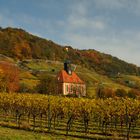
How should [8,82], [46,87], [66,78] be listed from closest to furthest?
1. [8,82]
2. [46,87]
3. [66,78]

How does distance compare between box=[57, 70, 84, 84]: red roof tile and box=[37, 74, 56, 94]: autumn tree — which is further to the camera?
box=[57, 70, 84, 84]: red roof tile

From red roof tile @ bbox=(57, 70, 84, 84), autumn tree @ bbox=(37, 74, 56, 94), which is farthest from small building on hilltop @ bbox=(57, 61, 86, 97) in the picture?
autumn tree @ bbox=(37, 74, 56, 94)

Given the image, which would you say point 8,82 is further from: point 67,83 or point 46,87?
point 67,83

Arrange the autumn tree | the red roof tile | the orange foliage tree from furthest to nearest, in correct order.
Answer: the red roof tile
the autumn tree
the orange foliage tree

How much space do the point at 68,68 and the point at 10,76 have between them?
4442 centimetres

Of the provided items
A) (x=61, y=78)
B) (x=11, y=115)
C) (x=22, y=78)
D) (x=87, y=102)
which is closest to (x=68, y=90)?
(x=61, y=78)

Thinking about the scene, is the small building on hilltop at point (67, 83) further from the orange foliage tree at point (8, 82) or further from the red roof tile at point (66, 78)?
the orange foliage tree at point (8, 82)

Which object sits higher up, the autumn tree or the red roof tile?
the red roof tile

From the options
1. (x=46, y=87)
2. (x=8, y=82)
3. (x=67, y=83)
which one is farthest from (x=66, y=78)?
(x=8, y=82)

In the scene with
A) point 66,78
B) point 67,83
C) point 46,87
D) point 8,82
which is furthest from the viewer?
point 66,78

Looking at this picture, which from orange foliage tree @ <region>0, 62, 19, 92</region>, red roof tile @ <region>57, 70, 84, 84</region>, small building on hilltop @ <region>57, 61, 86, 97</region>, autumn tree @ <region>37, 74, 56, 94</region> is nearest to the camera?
orange foliage tree @ <region>0, 62, 19, 92</region>

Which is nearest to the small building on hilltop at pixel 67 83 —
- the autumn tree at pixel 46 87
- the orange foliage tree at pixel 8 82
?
the autumn tree at pixel 46 87

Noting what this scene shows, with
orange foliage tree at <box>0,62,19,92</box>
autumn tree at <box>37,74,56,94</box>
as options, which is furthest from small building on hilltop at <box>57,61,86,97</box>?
orange foliage tree at <box>0,62,19,92</box>

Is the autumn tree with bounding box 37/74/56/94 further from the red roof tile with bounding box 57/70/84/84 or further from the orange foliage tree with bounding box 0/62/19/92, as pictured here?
the red roof tile with bounding box 57/70/84/84
